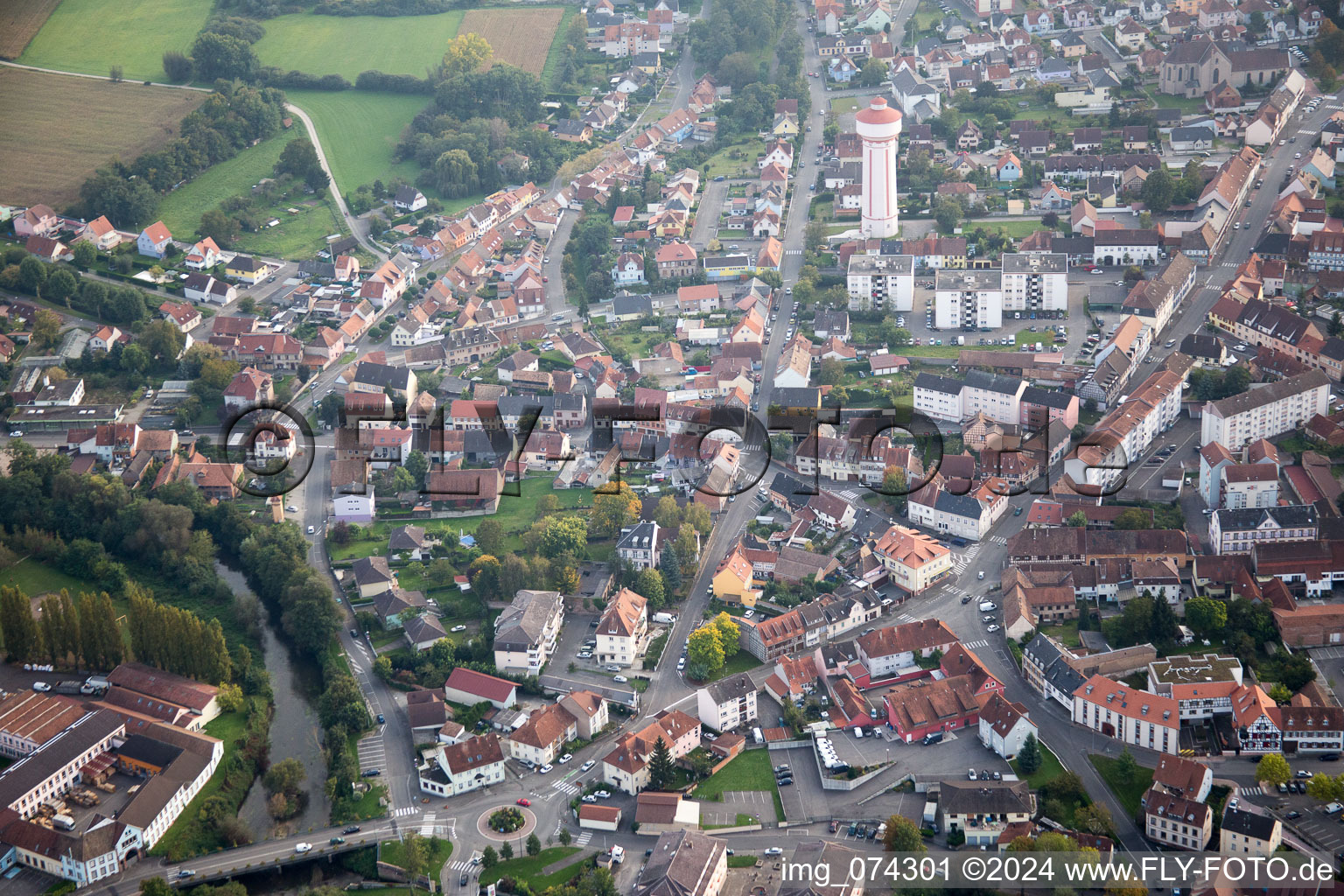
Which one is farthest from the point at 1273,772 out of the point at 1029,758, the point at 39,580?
the point at 39,580

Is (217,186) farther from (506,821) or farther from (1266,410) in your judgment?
(1266,410)

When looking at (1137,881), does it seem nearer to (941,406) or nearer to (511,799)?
(511,799)

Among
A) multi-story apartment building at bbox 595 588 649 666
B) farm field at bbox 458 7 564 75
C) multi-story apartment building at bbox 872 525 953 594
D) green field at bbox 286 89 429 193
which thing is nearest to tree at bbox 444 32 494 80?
farm field at bbox 458 7 564 75

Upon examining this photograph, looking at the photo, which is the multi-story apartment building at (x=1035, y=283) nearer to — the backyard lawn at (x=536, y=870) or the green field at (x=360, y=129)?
the backyard lawn at (x=536, y=870)

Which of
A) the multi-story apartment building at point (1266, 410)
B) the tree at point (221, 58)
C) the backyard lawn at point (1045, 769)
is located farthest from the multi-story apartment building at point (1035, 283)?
the tree at point (221, 58)

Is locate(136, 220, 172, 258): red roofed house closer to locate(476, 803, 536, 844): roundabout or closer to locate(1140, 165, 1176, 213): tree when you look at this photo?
locate(476, 803, 536, 844): roundabout

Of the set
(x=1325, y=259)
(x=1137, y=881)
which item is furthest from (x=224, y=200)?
(x=1137, y=881)
